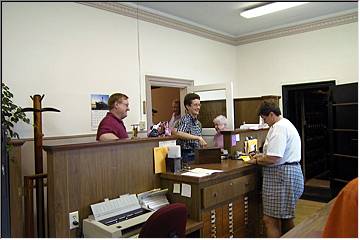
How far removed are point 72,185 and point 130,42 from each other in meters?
2.25

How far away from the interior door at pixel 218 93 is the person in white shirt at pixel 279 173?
52.1 inches

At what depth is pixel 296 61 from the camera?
4375 mm

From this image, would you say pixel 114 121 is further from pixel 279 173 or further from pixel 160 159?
pixel 279 173

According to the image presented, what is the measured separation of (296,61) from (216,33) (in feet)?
4.16

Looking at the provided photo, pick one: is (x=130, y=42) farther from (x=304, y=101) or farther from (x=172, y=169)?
(x=304, y=101)

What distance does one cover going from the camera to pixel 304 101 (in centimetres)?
509

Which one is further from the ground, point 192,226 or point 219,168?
point 219,168

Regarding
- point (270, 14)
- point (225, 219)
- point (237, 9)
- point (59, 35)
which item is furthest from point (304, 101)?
point (59, 35)

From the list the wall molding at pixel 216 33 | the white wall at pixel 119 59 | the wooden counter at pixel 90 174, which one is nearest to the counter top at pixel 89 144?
the wooden counter at pixel 90 174

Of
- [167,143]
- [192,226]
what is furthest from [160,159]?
[192,226]

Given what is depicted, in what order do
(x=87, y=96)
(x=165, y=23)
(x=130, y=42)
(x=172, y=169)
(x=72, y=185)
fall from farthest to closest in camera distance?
1. (x=165, y=23)
2. (x=130, y=42)
3. (x=87, y=96)
4. (x=172, y=169)
5. (x=72, y=185)

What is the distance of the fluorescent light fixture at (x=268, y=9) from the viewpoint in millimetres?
3432

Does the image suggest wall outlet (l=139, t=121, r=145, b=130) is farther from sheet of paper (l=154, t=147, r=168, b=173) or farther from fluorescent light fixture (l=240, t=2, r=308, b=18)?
fluorescent light fixture (l=240, t=2, r=308, b=18)

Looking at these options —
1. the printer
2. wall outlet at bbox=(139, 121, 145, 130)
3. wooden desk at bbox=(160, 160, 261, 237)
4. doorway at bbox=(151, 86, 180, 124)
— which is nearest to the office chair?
the printer
